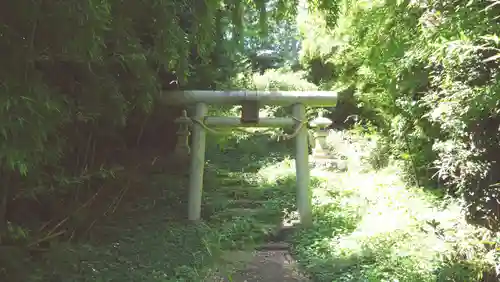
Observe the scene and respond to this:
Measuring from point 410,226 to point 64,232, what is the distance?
268cm

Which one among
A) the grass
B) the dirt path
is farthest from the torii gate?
the dirt path

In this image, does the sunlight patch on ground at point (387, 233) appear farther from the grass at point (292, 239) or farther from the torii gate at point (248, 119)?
the torii gate at point (248, 119)

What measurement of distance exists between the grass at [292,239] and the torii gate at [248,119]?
283mm

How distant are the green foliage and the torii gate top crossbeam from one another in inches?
25.4

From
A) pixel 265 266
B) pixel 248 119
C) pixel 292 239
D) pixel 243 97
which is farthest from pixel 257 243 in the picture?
pixel 243 97

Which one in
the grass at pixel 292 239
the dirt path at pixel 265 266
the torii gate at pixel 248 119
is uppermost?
the torii gate at pixel 248 119

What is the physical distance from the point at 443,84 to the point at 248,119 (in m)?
1.73

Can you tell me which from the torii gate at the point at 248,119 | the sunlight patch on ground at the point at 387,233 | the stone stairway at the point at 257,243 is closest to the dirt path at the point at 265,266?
the stone stairway at the point at 257,243

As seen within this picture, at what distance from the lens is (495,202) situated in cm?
344

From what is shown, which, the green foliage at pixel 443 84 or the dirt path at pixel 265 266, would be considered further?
the dirt path at pixel 265 266

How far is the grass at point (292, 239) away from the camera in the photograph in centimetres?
300

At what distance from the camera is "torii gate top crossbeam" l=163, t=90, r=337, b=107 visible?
4.36 meters

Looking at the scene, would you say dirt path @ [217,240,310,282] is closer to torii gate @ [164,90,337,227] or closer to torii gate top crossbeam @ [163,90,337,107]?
torii gate @ [164,90,337,227]

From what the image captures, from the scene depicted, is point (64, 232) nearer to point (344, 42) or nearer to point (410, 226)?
point (410, 226)
